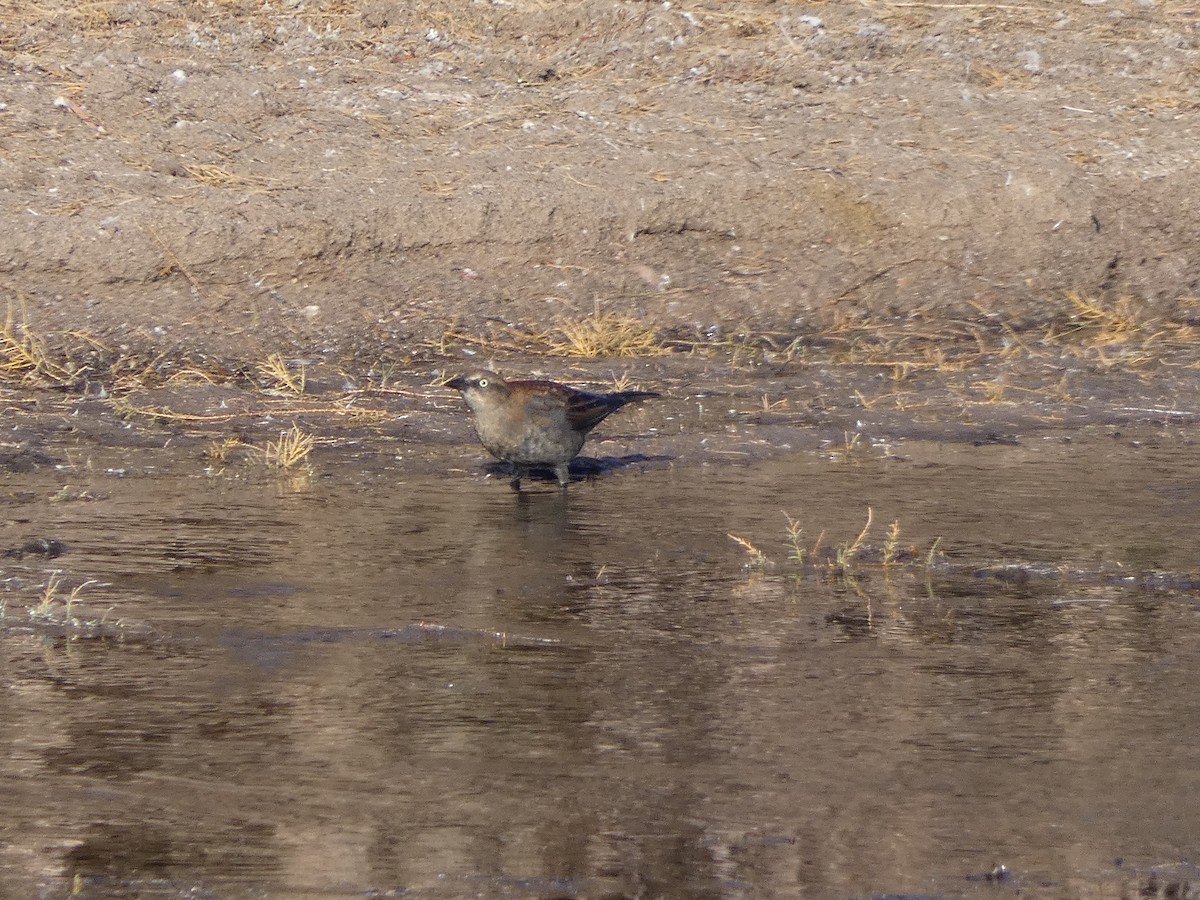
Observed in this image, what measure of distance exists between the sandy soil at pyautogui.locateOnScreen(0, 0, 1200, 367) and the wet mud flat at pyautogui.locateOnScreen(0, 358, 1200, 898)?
2.07 m

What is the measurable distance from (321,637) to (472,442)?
3243 mm

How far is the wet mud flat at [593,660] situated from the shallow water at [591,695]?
13 millimetres

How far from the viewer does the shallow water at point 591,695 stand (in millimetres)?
3719

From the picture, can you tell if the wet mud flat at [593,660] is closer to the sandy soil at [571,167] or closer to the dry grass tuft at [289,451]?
the dry grass tuft at [289,451]

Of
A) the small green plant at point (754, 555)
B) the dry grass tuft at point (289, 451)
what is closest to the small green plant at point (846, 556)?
the small green plant at point (754, 555)

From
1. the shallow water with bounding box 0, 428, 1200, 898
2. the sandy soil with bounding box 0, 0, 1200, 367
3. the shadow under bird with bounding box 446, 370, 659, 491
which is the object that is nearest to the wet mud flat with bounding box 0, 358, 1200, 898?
the shallow water with bounding box 0, 428, 1200, 898

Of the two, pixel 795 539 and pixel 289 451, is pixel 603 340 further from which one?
pixel 795 539

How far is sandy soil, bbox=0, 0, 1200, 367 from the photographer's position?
34.9 feet

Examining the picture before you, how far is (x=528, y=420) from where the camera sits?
291 inches

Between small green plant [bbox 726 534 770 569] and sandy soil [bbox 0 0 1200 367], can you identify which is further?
sandy soil [bbox 0 0 1200 367]

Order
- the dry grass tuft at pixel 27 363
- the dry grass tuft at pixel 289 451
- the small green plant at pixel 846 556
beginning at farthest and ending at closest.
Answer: the dry grass tuft at pixel 27 363, the dry grass tuft at pixel 289 451, the small green plant at pixel 846 556

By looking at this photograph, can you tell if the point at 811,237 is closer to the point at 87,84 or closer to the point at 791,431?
the point at 791,431

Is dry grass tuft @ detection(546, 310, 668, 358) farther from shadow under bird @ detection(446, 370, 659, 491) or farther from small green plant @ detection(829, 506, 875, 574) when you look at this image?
small green plant @ detection(829, 506, 875, 574)

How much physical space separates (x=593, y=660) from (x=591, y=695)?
0.32 m
